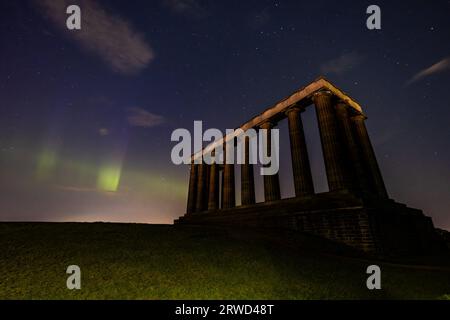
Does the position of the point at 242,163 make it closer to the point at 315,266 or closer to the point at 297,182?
the point at 297,182

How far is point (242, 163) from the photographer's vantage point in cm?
2603

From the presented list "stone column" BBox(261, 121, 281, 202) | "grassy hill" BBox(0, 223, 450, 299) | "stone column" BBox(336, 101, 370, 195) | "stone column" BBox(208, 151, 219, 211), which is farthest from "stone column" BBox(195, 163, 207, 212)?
"grassy hill" BBox(0, 223, 450, 299)

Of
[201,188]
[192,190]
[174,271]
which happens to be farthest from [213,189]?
[174,271]

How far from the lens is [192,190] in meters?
35.7

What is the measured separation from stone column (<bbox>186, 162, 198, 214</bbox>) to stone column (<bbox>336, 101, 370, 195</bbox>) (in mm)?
23086

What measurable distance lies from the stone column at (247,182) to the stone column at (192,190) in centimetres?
1269

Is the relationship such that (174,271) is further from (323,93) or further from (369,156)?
(369,156)

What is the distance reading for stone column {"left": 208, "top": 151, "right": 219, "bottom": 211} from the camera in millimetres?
31875

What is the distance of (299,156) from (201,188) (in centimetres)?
1857

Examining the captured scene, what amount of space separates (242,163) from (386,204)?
14583 millimetres

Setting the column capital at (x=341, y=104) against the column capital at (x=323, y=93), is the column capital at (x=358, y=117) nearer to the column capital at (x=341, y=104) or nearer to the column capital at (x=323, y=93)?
the column capital at (x=341, y=104)

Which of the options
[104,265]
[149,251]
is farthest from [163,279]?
[149,251]

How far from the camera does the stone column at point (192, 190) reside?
114 ft
